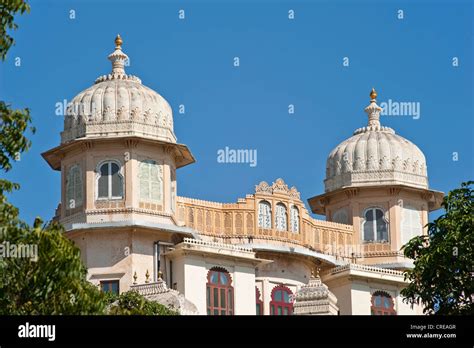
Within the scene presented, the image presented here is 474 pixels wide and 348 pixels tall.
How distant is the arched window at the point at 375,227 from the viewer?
2771 inches

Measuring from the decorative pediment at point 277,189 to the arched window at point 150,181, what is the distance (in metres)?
5.35

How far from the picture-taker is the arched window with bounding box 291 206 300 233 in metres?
65.9

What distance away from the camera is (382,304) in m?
66.9

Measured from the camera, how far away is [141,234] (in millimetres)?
60500

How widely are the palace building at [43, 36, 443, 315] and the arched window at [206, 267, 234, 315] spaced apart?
0.05m

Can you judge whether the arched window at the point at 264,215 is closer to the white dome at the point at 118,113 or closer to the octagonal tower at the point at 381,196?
the white dome at the point at 118,113

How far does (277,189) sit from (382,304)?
7044mm

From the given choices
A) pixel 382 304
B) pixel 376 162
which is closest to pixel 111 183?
pixel 382 304

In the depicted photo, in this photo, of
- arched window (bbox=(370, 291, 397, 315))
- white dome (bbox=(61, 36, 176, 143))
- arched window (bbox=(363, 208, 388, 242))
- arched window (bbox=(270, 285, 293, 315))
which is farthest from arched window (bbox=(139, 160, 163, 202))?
arched window (bbox=(363, 208, 388, 242))

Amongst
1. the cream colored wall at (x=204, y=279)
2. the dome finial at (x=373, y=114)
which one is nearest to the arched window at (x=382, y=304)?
the cream colored wall at (x=204, y=279)

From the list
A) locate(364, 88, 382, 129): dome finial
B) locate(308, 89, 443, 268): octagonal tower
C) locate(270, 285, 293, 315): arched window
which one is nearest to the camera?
locate(270, 285, 293, 315): arched window

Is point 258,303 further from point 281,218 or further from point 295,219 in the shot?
point 295,219

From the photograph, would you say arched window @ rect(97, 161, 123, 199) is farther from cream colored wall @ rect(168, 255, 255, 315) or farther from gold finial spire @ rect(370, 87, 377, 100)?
gold finial spire @ rect(370, 87, 377, 100)
